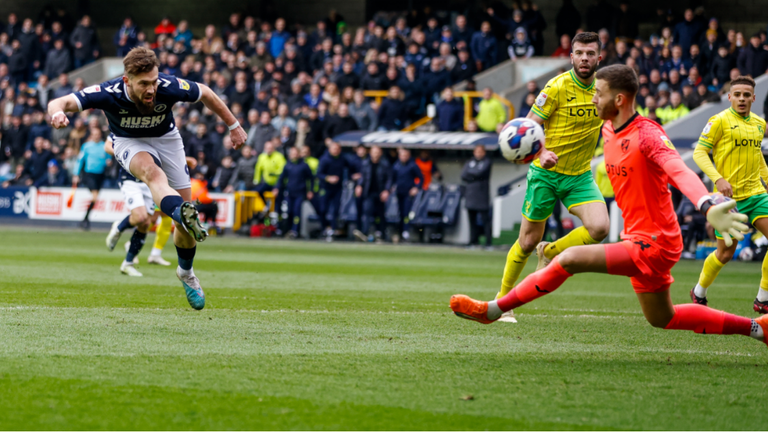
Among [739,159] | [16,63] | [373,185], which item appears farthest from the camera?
[16,63]

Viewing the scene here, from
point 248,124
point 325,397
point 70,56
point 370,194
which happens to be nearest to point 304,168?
point 370,194

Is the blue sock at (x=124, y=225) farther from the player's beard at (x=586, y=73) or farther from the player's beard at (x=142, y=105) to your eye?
the player's beard at (x=586, y=73)

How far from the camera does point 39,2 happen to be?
37188mm

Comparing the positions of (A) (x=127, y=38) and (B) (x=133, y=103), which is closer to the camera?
(B) (x=133, y=103)

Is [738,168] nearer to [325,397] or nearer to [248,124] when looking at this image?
[325,397]

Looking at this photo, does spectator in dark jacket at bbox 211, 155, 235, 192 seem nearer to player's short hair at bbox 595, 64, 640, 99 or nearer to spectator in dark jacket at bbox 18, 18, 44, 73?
spectator in dark jacket at bbox 18, 18, 44, 73

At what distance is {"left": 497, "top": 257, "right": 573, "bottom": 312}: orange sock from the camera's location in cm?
574

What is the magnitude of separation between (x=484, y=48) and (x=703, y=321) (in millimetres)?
20048

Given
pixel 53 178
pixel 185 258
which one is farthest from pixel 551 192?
pixel 53 178

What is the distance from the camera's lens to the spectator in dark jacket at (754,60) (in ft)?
68.3

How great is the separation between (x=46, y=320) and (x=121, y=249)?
396 inches

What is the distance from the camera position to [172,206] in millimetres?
7215

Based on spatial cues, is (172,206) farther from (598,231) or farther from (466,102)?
(466,102)

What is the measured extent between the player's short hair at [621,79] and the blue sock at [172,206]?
3234 millimetres
